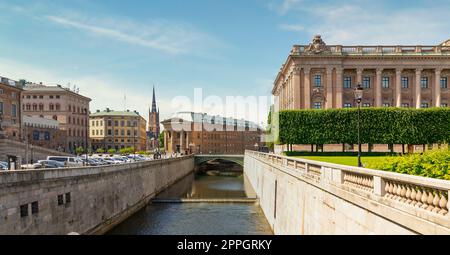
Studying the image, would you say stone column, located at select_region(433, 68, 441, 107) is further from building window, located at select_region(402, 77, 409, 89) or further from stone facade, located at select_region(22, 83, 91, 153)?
stone facade, located at select_region(22, 83, 91, 153)

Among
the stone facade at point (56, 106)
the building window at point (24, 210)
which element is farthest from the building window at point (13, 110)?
the building window at point (24, 210)

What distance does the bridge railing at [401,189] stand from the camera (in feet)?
25.4

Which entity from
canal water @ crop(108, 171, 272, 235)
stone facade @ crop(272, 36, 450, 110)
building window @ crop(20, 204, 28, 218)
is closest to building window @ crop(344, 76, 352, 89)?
stone facade @ crop(272, 36, 450, 110)

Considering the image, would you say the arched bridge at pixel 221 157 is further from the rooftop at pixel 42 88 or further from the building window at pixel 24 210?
the building window at pixel 24 210

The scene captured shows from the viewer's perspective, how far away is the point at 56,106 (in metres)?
117

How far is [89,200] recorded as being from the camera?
27.3 m

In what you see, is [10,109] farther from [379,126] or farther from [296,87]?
[379,126]

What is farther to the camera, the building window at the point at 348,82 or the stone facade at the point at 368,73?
the building window at the point at 348,82

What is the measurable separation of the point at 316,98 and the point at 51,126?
67.5 m

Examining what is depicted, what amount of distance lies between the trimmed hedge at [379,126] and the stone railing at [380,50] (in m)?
22.6

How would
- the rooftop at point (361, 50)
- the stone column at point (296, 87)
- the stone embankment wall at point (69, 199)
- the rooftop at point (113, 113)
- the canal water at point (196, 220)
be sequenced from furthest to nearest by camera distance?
Result: the rooftop at point (113, 113)
the stone column at point (296, 87)
the rooftop at point (361, 50)
the canal water at point (196, 220)
the stone embankment wall at point (69, 199)

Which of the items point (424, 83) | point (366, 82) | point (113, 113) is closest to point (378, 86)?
point (366, 82)

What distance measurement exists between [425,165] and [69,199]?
804 inches
